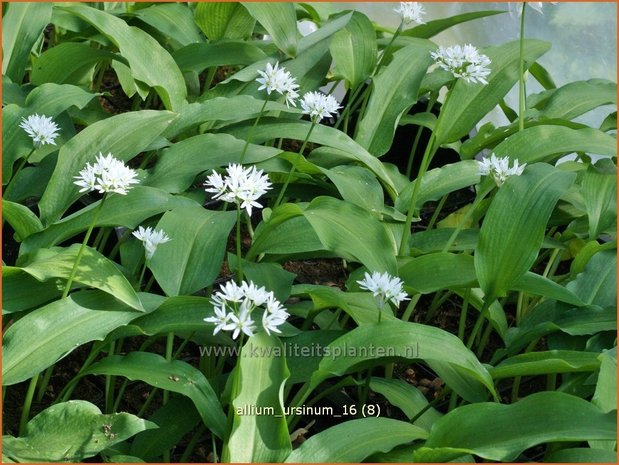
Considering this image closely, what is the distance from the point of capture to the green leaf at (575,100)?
2.19m

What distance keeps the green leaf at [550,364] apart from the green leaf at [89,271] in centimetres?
57

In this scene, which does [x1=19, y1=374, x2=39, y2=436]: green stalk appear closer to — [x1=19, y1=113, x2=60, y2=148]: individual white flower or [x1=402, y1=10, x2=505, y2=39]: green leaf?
[x1=19, y1=113, x2=60, y2=148]: individual white flower

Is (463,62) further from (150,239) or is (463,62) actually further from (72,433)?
(72,433)

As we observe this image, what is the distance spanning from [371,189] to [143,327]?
0.57m

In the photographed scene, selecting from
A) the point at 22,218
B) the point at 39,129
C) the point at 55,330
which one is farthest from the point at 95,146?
the point at 55,330

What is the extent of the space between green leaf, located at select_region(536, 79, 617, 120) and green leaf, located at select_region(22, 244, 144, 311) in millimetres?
1177

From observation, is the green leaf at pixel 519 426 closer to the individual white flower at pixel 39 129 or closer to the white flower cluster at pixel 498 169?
the white flower cluster at pixel 498 169

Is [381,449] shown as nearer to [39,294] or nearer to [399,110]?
[39,294]

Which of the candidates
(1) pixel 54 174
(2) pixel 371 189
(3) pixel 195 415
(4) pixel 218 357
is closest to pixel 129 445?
(3) pixel 195 415

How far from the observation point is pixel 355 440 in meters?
1.32

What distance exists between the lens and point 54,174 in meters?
1.67

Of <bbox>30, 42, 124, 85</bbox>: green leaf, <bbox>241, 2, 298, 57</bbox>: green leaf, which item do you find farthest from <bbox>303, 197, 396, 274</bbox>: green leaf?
<bbox>30, 42, 124, 85</bbox>: green leaf

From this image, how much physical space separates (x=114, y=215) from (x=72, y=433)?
42cm

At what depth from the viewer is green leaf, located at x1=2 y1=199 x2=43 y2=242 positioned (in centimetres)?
158
